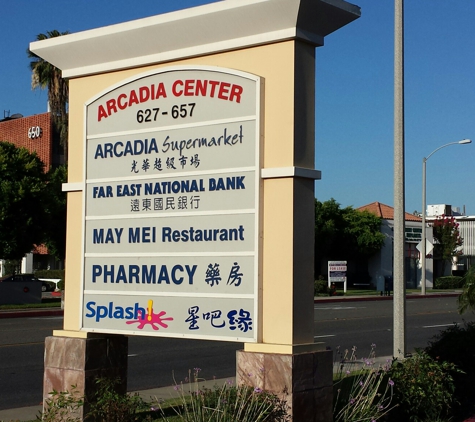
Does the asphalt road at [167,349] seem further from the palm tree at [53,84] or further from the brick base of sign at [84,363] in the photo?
the palm tree at [53,84]

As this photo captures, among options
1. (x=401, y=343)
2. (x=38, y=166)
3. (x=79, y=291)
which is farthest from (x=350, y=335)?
(x=38, y=166)

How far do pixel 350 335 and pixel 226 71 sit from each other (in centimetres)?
1447

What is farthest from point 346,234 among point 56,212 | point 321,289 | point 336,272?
point 56,212

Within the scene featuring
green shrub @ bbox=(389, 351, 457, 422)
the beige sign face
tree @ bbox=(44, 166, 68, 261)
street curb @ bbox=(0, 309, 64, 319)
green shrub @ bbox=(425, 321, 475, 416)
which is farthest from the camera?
tree @ bbox=(44, 166, 68, 261)

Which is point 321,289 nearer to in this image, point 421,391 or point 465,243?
point 421,391

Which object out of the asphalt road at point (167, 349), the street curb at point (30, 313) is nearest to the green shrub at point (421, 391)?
the asphalt road at point (167, 349)

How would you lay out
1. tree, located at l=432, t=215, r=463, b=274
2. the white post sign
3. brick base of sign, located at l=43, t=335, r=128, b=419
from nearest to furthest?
brick base of sign, located at l=43, t=335, r=128, b=419 → the white post sign → tree, located at l=432, t=215, r=463, b=274

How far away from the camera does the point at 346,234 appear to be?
54.0 meters

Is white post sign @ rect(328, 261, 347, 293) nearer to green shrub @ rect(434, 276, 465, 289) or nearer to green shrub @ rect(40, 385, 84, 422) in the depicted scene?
green shrub @ rect(434, 276, 465, 289)

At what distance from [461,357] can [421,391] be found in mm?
2068

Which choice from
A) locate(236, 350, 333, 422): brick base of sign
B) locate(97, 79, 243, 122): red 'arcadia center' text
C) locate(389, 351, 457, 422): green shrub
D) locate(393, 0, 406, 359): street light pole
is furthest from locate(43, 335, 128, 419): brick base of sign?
locate(393, 0, 406, 359): street light pole

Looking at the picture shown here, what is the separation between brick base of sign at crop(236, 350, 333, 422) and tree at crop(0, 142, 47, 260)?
27.0 m

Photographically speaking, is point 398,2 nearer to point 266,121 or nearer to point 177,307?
point 266,121

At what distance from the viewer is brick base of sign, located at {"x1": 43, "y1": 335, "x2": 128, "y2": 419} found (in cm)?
692
